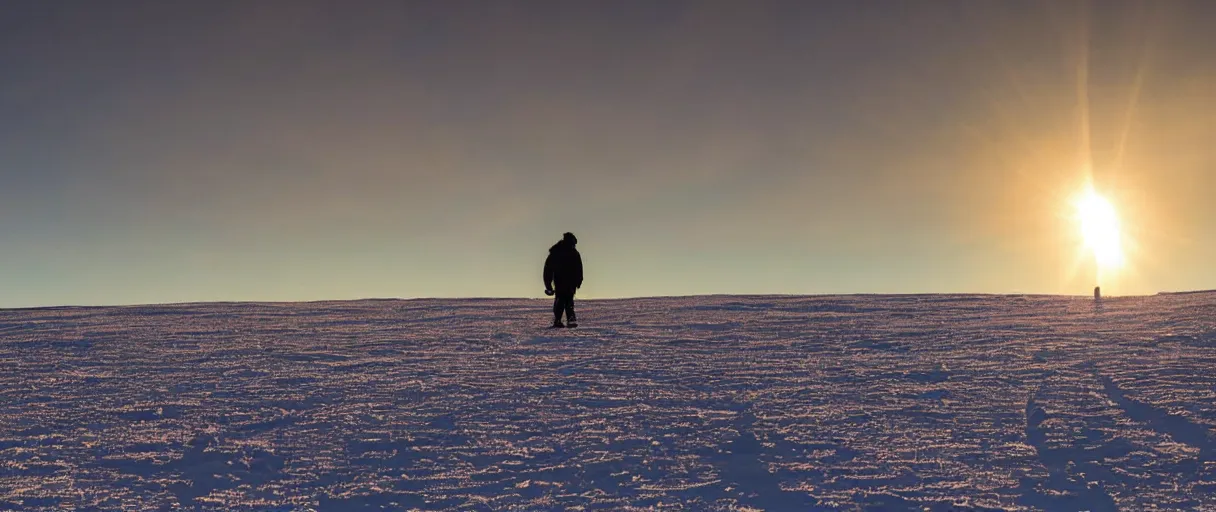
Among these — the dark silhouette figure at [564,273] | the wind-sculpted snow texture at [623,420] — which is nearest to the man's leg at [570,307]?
the dark silhouette figure at [564,273]

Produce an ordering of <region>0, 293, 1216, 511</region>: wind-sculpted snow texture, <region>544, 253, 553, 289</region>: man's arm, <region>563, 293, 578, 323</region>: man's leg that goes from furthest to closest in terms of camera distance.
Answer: <region>563, 293, 578, 323</region>: man's leg → <region>544, 253, 553, 289</region>: man's arm → <region>0, 293, 1216, 511</region>: wind-sculpted snow texture

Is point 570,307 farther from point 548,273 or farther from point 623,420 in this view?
point 623,420

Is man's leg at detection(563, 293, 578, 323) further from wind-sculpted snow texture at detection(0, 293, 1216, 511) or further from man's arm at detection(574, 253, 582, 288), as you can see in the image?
wind-sculpted snow texture at detection(0, 293, 1216, 511)

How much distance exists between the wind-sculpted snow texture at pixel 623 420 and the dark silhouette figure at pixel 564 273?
107 centimetres

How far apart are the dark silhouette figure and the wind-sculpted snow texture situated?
107 centimetres

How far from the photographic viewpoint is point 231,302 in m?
28.5

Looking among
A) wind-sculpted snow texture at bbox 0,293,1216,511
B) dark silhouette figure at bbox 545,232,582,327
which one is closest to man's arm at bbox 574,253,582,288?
dark silhouette figure at bbox 545,232,582,327

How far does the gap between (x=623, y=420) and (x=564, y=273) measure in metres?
8.59

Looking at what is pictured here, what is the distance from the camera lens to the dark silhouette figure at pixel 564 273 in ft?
60.8

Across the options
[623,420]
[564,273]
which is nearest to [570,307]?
[564,273]

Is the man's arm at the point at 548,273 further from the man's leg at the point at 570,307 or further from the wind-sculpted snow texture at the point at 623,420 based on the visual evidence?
the wind-sculpted snow texture at the point at 623,420

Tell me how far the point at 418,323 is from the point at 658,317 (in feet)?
16.4

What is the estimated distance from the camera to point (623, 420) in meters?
10.1

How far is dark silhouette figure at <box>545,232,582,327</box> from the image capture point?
60.8 ft
